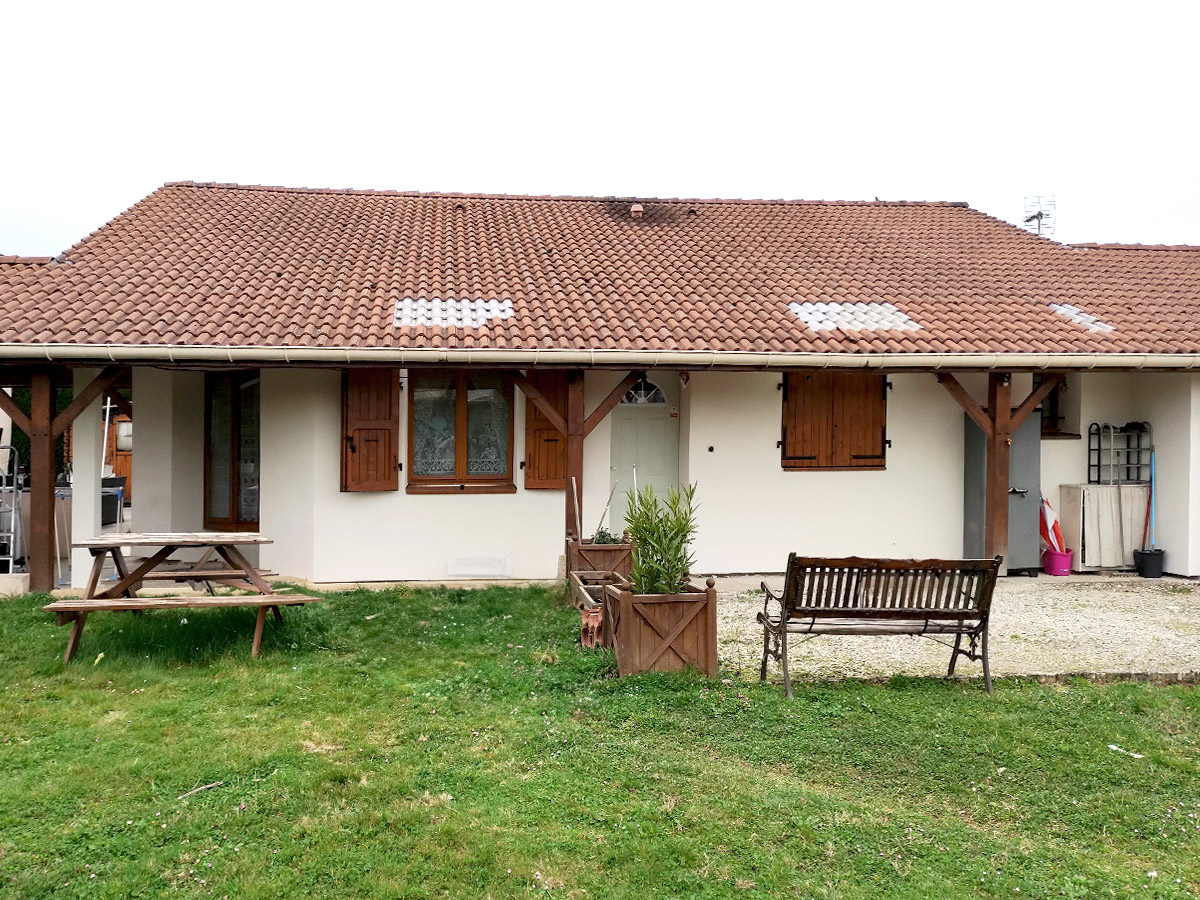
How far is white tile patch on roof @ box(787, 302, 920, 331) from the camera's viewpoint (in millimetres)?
9211

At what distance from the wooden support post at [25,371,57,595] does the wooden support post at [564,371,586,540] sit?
475cm

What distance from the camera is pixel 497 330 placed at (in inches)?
334

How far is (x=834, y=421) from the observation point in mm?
9750

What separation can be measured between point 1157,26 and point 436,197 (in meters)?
11.4

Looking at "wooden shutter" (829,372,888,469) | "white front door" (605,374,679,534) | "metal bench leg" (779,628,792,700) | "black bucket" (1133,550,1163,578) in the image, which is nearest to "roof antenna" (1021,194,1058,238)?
"black bucket" (1133,550,1163,578)

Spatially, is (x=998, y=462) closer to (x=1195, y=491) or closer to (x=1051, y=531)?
(x=1051, y=531)

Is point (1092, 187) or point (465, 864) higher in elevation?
point (1092, 187)

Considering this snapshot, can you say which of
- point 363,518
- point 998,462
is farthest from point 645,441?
point 998,462

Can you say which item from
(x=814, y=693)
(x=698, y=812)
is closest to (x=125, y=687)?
(x=698, y=812)

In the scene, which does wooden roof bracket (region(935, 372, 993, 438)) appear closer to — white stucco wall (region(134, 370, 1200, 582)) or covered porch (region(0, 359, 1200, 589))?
covered porch (region(0, 359, 1200, 589))

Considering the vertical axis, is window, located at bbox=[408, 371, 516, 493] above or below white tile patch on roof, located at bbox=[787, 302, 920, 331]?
below

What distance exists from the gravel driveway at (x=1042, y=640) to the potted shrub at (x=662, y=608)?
56 cm

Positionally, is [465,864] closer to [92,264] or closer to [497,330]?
[497,330]

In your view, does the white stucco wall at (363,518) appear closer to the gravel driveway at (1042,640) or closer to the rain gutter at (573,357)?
the rain gutter at (573,357)
